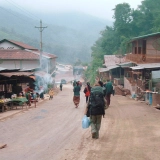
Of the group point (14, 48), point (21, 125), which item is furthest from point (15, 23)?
point (21, 125)

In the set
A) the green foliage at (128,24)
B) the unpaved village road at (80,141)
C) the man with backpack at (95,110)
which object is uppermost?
the green foliage at (128,24)

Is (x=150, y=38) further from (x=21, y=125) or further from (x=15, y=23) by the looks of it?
(x=15, y=23)

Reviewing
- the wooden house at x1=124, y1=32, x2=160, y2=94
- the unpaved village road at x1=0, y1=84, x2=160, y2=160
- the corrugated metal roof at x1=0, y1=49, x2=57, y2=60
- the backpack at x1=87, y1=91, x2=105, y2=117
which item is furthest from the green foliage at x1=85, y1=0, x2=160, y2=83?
Result: the backpack at x1=87, y1=91, x2=105, y2=117

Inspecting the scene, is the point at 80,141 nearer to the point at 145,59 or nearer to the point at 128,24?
the point at 145,59

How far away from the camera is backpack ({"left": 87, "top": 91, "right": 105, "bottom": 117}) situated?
8.55 m

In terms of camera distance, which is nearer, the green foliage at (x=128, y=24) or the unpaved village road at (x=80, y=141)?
the unpaved village road at (x=80, y=141)

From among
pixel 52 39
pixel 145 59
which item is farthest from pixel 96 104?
pixel 52 39

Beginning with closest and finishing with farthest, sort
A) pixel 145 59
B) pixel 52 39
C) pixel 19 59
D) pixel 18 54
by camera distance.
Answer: pixel 145 59, pixel 19 59, pixel 18 54, pixel 52 39

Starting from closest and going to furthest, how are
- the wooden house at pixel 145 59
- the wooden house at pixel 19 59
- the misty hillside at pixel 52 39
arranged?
the wooden house at pixel 145 59 < the wooden house at pixel 19 59 < the misty hillside at pixel 52 39

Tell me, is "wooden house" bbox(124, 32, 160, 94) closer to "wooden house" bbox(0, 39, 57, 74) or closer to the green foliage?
"wooden house" bbox(0, 39, 57, 74)

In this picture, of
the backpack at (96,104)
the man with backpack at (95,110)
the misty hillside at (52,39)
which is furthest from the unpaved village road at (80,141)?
the misty hillside at (52,39)

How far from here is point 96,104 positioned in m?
8.62

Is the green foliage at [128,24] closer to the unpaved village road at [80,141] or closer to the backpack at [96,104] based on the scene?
the unpaved village road at [80,141]

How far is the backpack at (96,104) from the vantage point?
855 centimetres
